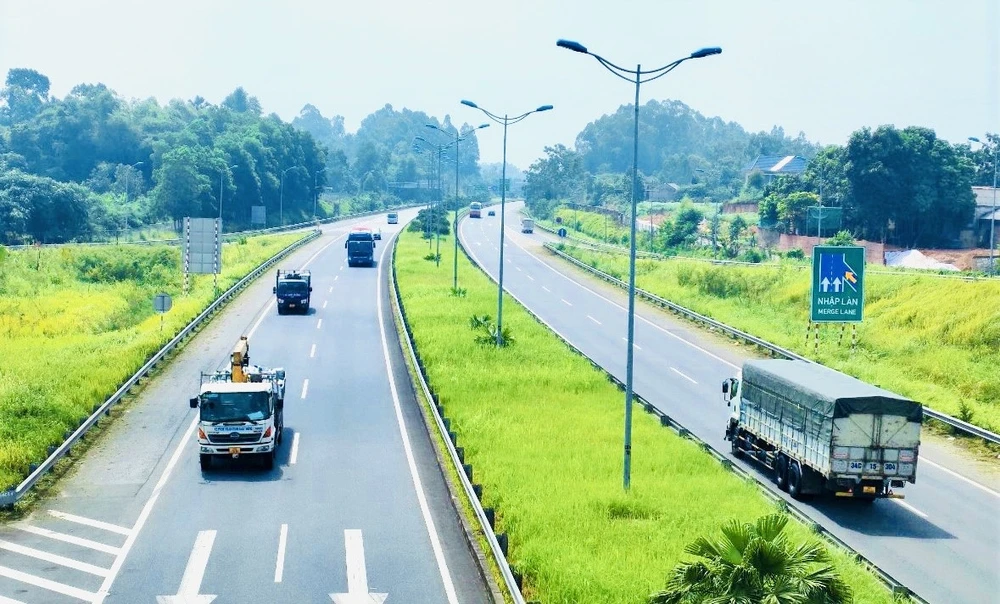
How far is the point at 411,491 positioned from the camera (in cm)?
2478

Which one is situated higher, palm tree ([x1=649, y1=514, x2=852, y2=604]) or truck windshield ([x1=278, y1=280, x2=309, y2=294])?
truck windshield ([x1=278, y1=280, x2=309, y2=294])

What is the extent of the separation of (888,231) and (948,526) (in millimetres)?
74666

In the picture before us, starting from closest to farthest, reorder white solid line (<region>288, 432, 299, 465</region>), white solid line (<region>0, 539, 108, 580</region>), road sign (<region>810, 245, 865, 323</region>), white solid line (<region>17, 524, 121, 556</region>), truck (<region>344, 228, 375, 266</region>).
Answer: white solid line (<region>0, 539, 108, 580</region>) < white solid line (<region>17, 524, 121, 556</region>) < white solid line (<region>288, 432, 299, 465</region>) < road sign (<region>810, 245, 865, 323</region>) < truck (<region>344, 228, 375, 266</region>)

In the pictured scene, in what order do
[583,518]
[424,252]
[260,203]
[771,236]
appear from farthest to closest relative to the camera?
[260,203] → [771,236] → [424,252] → [583,518]

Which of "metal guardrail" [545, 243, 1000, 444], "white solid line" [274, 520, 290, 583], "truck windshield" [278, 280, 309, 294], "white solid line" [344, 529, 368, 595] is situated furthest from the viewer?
"truck windshield" [278, 280, 309, 294]

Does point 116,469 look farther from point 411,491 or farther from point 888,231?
point 888,231

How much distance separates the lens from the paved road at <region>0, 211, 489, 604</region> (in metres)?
18.4

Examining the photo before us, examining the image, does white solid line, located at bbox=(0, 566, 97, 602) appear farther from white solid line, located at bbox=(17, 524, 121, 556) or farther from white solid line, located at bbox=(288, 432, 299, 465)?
white solid line, located at bbox=(288, 432, 299, 465)

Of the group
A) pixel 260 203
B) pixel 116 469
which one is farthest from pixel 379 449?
pixel 260 203

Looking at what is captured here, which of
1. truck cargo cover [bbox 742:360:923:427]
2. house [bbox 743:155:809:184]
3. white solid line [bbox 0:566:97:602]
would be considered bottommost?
white solid line [bbox 0:566:97:602]

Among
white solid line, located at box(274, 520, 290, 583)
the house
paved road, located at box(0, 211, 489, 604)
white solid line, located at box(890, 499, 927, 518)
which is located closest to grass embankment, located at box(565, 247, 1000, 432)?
white solid line, located at box(890, 499, 927, 518)

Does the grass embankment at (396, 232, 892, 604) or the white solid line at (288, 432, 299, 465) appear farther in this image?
the white solid line at (288, 432, 299, 465)

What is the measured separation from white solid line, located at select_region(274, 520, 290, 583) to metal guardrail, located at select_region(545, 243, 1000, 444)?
844 inches

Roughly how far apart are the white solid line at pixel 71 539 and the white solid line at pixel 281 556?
3.20 meters
